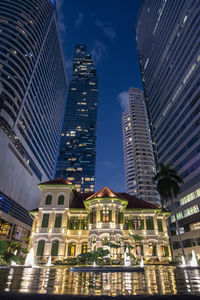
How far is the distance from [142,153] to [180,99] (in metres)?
54.8

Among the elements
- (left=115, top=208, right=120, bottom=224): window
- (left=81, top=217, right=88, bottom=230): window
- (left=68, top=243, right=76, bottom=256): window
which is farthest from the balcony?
(left=68, top=243, right=76, bottom=256): window

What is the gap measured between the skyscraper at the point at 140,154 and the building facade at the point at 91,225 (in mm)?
65595

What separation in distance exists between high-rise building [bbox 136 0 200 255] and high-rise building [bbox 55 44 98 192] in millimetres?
74444

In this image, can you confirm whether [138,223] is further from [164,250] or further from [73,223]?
[73,223]

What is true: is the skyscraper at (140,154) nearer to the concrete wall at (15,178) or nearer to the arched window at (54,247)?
the concrete wall at (15,178)

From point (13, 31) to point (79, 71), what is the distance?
142 metres

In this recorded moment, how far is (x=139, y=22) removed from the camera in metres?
114

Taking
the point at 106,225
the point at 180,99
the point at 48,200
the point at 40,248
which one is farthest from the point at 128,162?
the point at 40,248

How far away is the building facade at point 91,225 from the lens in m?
29.5

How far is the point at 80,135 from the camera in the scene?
156m

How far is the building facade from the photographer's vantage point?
29.5m

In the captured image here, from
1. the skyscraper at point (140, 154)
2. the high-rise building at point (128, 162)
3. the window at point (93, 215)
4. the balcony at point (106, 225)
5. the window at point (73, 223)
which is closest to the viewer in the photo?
the balcony at point (106, 225)

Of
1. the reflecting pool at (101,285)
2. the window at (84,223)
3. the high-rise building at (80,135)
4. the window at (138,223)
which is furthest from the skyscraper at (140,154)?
the reflecting pool at (101,285)

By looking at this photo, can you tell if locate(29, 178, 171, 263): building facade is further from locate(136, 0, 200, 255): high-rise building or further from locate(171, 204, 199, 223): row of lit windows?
locate(136, 0, 200, 255): high-rise building
